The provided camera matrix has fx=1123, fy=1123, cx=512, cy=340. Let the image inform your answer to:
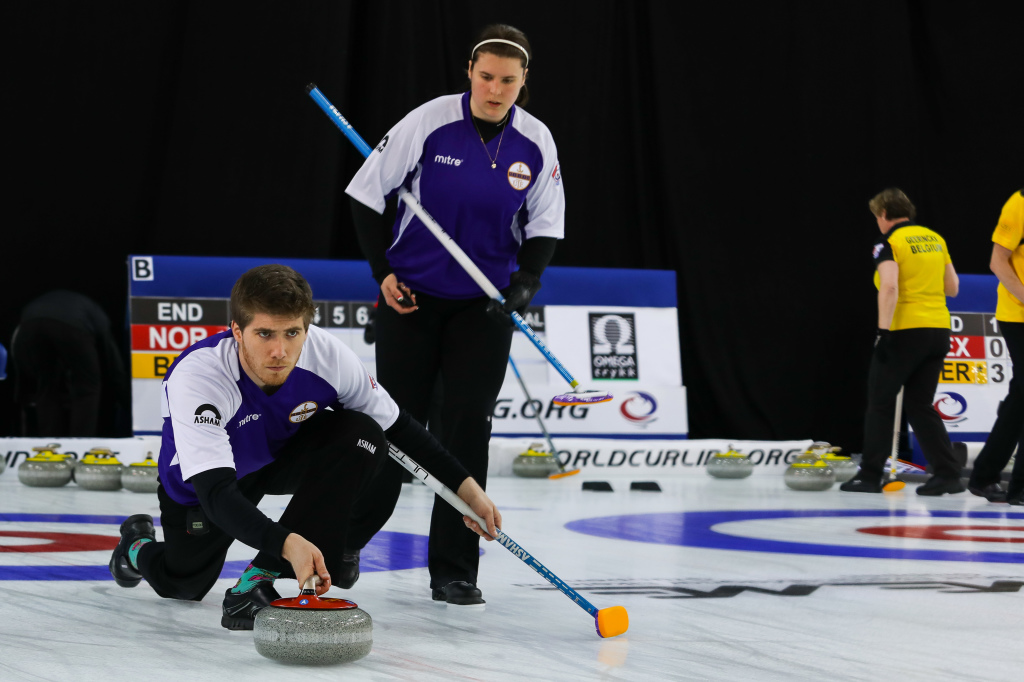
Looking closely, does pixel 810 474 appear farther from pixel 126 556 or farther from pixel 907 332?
pixel 126 556

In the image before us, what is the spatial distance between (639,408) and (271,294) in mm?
5631

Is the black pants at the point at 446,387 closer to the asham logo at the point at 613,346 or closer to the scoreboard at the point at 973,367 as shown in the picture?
the asham logo at the point at 613,346

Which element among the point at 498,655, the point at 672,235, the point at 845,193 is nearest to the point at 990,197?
the point at 845,193

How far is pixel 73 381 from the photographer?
6438mm

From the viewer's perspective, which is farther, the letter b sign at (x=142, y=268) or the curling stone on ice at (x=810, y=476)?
the letter b sign at (x=142, y=268)

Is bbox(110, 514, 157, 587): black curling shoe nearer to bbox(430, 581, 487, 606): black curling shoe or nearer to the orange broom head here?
bbox(430, 581, 487, 606): black curling shoe

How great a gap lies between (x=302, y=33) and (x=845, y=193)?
13.8ft

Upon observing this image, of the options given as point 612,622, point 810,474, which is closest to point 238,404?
point 612,622

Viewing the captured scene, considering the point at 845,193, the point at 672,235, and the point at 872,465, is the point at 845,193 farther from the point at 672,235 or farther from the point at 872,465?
the point at 872,465

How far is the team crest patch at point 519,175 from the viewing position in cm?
287

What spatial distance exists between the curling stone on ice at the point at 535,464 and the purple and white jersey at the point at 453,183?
11.9 ft

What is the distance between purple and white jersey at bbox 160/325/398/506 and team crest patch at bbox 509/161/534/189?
2.41 ft

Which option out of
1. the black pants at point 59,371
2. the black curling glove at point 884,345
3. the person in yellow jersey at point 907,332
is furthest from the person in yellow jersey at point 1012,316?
the black pants at point 59,371

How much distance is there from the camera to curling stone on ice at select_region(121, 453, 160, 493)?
16.8 feet
